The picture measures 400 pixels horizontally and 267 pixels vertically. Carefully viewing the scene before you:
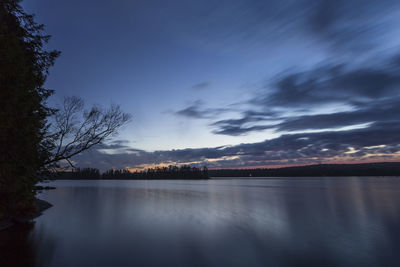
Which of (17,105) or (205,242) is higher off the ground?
(17,105)

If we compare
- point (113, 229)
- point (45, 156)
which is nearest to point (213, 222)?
point (113, 229)

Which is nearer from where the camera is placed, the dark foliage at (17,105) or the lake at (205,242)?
the dark foliage at (17,105)

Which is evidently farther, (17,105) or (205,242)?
(205,242)

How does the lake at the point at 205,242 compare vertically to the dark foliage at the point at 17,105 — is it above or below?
below

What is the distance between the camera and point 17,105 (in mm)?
10336

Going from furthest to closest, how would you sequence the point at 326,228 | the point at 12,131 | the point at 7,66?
the point at 326,228 < the point at 12,131 < the point at 7,66

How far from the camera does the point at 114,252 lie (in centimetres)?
1317

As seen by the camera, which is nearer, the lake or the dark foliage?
the dark foliage

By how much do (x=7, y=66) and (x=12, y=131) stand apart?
278 centimetres

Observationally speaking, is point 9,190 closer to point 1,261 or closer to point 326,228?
point 1,261

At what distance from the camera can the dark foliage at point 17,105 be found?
978 cm

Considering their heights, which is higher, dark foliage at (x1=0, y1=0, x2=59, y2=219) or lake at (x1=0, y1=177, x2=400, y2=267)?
dark foliage at (x1=0, y1=0, x2=59, y2=219)

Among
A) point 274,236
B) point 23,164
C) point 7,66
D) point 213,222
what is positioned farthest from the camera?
point 213,222

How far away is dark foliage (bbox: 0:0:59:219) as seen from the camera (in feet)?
32.1
